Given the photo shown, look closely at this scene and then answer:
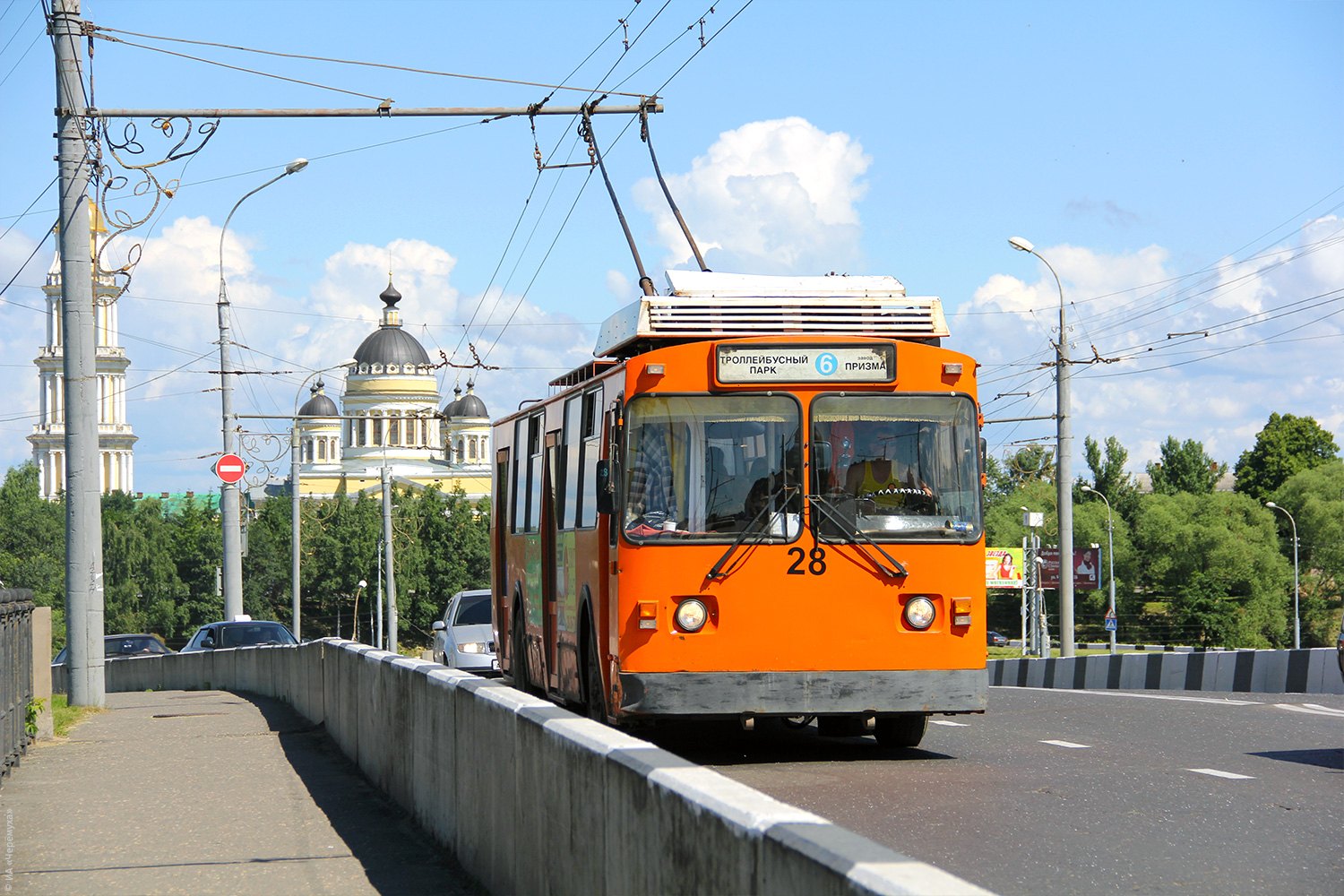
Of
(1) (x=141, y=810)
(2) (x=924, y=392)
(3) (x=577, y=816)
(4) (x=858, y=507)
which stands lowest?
(1) (x=141, y=810)

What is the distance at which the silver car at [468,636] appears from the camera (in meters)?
26.4

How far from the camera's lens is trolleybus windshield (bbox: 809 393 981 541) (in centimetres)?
1240

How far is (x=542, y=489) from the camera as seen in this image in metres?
16.6

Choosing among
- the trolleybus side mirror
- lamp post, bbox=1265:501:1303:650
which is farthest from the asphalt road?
lamp post, bbox=1265:501:1303:650

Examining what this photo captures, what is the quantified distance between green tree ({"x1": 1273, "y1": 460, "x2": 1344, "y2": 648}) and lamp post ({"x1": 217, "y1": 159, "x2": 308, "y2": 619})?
87.0 metres

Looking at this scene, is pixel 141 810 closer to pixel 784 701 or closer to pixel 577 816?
pixel 784 701

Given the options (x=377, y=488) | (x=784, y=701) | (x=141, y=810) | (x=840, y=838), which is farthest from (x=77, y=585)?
(x=377, y=488)

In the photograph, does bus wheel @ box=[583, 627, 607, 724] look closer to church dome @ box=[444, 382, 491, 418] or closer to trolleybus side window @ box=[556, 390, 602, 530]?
trolleybus side window @ box=[556, 390, 602, 530]

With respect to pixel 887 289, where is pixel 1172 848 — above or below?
below

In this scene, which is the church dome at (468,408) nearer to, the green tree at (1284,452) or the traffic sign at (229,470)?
the green tree at (1284,452)

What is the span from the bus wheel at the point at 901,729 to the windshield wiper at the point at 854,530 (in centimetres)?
112

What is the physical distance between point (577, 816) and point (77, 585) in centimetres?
1492

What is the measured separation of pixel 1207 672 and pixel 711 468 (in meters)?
15.1

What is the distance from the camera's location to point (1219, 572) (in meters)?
113
